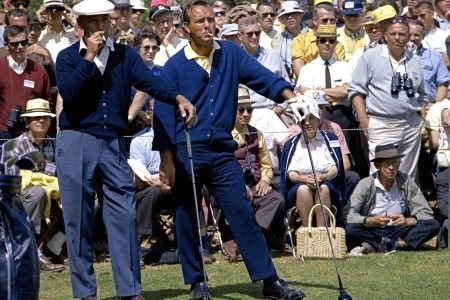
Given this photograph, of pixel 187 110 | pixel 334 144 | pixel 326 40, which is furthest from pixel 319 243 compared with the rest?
pixel 187 110

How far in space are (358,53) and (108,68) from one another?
6378mm

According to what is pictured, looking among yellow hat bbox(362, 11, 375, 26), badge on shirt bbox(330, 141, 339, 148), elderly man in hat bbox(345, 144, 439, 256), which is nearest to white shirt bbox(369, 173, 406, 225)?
elderly man in hat bbox(345, 144, 439, 256)

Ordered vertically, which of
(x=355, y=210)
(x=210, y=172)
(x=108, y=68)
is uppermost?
(x=108, y=68)

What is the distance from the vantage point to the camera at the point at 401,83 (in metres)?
13.0

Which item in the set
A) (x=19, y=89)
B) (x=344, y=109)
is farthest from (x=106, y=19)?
(x=344, y=109)

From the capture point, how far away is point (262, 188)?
40.3 feet

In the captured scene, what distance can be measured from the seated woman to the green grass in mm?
676

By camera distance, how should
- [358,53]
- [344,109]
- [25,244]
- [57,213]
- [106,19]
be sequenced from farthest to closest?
1. [358,53]
2. [344,109]
3. [57,213]
4. [106,19]
5. [25,244]

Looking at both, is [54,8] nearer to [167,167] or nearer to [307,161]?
[307,161]

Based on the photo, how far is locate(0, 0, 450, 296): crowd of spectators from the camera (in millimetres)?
12062

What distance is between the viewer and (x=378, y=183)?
40.7 ft

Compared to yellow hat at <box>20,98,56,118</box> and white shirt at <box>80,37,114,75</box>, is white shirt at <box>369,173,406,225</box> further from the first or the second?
white shirt at <box>80,37,114,75</box>

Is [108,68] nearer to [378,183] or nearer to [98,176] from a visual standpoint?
[98,176]

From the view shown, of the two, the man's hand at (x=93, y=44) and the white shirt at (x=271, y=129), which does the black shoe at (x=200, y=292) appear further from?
the white shirt at (x=271, y=129)
